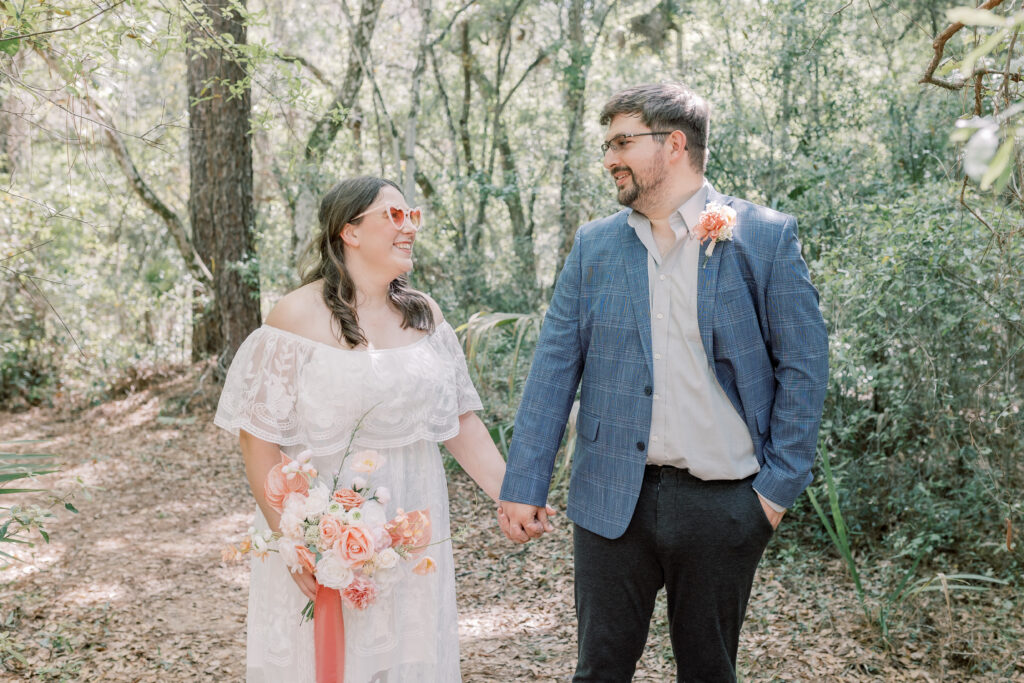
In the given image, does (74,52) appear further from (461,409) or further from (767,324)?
(767,324)

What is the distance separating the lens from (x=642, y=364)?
241 cm

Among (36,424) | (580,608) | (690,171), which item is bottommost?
(36,424)

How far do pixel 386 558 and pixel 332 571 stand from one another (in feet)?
0.47

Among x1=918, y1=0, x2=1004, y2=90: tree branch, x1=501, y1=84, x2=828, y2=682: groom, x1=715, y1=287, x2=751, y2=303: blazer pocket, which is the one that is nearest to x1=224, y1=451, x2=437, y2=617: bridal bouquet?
x1=501, y1=84, x2=828, y2=682: groom

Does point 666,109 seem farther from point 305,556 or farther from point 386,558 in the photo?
point 305,556

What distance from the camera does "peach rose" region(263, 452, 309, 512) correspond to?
2.31 m

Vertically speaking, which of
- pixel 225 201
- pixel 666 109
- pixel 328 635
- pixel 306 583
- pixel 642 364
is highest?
pixel 666 109

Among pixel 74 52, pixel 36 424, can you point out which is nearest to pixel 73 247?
pixel 36 424

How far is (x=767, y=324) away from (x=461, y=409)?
3.46ft

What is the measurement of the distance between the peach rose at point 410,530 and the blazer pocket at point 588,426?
54 centimetres

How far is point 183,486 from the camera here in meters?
7.49

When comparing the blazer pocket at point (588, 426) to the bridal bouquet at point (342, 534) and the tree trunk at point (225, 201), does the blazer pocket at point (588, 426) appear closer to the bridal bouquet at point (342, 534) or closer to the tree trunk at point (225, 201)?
the bridal bouquet at point (342, 534)

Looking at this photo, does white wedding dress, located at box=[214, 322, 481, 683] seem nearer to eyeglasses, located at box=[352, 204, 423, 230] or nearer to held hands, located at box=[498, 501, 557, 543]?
held hands, located at box=[498, 501, 557, 543]

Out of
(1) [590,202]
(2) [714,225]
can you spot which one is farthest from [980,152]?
(1) [590,202]
